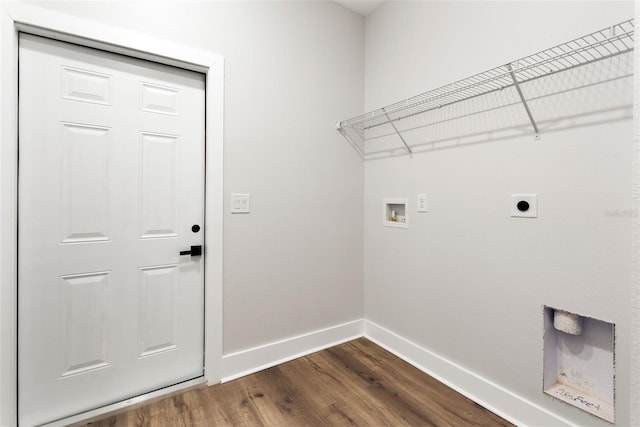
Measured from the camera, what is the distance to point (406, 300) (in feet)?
6.97

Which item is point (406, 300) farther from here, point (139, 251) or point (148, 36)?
point (148, 36)

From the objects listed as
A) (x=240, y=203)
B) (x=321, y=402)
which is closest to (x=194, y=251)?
(x=240, y=203)

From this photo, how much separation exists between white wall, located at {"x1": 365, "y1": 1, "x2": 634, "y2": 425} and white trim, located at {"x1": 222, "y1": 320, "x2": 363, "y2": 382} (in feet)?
0.92

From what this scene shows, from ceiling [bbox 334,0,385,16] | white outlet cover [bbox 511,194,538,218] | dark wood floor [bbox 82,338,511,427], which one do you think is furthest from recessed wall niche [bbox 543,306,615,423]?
ceiling [bbox 334,0,385,16]

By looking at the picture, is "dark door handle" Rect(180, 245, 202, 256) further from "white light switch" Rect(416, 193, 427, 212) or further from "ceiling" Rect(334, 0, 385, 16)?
"ceiling" Rect(334, 0, 385, 16)

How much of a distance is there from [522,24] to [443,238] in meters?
1.19

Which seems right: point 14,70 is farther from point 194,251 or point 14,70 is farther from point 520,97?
point 520,97

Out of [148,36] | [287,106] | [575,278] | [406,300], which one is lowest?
[406,300]

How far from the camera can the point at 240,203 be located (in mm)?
1904

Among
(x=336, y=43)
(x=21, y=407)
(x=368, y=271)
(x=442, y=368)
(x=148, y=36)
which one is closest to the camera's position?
(x=21, y=407)

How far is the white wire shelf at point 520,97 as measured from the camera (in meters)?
1.21

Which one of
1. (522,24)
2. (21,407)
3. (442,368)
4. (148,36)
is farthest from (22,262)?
(522,24)

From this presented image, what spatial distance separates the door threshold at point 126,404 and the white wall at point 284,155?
279 mm

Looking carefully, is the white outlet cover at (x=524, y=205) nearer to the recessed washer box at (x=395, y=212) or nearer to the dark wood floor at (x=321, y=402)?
the recessed washer box at (x=395, y=212)
